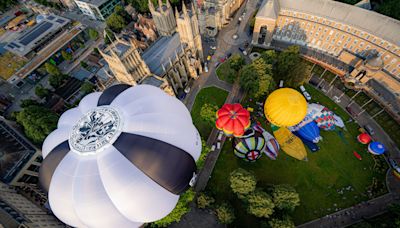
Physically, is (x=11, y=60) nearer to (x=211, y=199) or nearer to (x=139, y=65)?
(x=139, y=65)

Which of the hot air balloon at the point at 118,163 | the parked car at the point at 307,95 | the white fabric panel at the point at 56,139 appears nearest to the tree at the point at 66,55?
the hot air balloon at the point at 118,163

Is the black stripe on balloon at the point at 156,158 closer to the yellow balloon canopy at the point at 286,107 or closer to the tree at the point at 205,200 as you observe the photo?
the tree at the point at 205,200

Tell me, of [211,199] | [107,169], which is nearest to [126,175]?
[107,169]

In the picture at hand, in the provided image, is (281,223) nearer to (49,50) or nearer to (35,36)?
(49,50)


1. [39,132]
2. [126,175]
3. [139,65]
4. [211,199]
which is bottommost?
[211,199]

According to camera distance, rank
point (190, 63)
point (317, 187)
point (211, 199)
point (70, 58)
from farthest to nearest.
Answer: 1. point (70, 58)
2. point (190, 63)
3. point (317, 187)
4. point (211, 199)

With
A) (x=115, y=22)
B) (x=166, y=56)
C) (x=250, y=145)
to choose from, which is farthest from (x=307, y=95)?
Answer: (x=115, y=22)

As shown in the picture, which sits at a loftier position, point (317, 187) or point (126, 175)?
point (126, 175)
